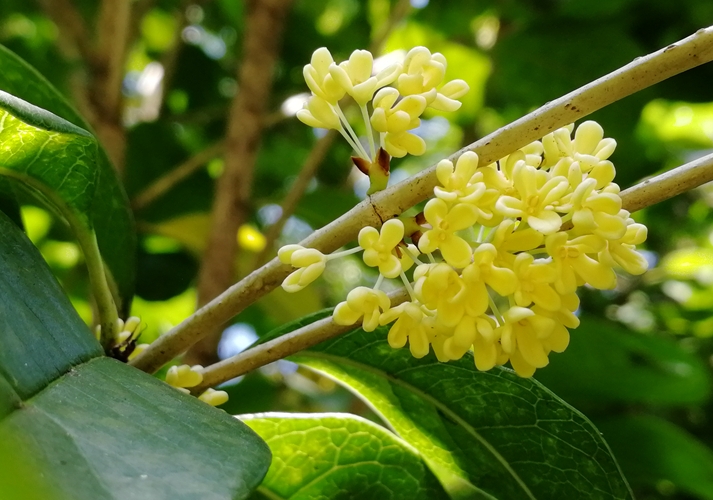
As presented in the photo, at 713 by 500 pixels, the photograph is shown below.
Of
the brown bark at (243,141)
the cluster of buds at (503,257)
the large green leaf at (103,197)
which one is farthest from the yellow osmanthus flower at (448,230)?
the brown bark at (243,141)

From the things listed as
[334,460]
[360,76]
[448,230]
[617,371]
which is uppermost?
[360,76]

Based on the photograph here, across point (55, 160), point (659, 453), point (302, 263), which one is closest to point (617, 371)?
point (659, 453)

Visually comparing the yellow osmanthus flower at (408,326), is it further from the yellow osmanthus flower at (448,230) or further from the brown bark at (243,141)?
the brown bark at (243,141)

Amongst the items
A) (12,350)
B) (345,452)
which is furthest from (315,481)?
(12,350)

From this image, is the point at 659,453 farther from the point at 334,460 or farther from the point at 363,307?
the point at 363,307

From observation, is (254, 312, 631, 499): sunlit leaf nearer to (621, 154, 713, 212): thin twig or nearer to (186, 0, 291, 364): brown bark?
(621, 154, 713, 212): thin twig

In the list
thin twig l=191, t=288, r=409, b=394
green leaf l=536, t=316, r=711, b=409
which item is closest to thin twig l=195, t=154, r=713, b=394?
thin twig l=191, t=288, r=409, b=394
